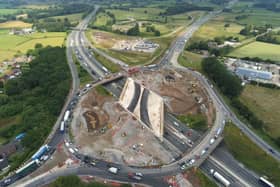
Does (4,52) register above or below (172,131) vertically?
above

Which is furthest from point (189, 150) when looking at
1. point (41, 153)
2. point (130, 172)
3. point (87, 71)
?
point (87, 71)

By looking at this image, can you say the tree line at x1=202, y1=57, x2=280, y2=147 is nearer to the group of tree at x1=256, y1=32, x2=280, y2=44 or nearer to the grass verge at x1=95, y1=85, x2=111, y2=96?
the grass verge at x1=95, y1=85, x2=111, y2=96

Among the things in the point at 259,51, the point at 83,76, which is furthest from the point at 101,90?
the point at 259,51

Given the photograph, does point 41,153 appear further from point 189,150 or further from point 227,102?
point 227,102

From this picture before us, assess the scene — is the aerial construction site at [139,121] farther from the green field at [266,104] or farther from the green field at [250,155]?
the green field at [266,104]

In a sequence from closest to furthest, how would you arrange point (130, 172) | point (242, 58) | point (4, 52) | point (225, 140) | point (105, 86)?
1. point (130, 172)
2. point (225, 140)
3. point (105, 86)
4. point (242, 58)
5. point (4, 52)

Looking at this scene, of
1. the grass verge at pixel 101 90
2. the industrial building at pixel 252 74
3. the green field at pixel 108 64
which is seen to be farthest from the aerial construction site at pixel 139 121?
the industrial building at pixel 252 74
